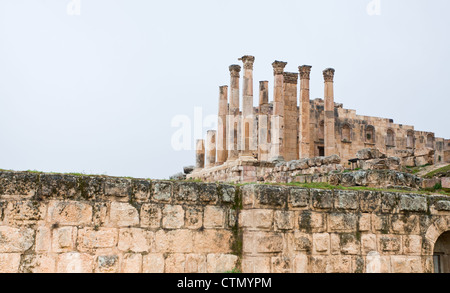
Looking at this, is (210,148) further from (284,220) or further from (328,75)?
(284,220)

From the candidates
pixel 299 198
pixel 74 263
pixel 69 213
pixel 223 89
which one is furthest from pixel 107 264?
pixel 223 89

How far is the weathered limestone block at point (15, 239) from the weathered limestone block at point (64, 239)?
0.27 m

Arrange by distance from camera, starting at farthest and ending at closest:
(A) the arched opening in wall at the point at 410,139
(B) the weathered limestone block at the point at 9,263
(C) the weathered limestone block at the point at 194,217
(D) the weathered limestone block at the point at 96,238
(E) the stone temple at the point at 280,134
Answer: (A) the arched opening in wall at the point at 410,139 → (E) the stone temple at the point at 280,134 → (C) the weathered limestone block at the point at 194,217 → (D) the weathered limestone block at the point at 96,238 → (B) the weathered limestone block at the point at 9,263

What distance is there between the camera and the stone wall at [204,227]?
21.4 ft

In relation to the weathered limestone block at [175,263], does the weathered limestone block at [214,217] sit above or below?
above

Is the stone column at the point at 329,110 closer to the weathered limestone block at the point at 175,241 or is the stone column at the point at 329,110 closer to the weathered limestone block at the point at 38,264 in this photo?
the weathered limestone block at the point at 175,241

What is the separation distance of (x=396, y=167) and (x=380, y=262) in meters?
9.29

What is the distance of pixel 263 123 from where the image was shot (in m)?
32.3

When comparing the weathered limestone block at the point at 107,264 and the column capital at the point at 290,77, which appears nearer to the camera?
the weathered limestone block at the point at 107,264

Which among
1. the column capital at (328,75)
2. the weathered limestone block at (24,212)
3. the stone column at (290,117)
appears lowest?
the weathered limestone block at (24,212)

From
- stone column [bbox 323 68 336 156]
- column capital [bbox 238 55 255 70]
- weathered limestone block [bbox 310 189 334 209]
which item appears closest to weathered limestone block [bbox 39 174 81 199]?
weathered limestone block [bbox 310 189 334 209]

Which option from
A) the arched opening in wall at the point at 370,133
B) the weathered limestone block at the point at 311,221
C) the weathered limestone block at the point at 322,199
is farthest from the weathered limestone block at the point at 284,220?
the arched opening in wall at the point at 370,133
